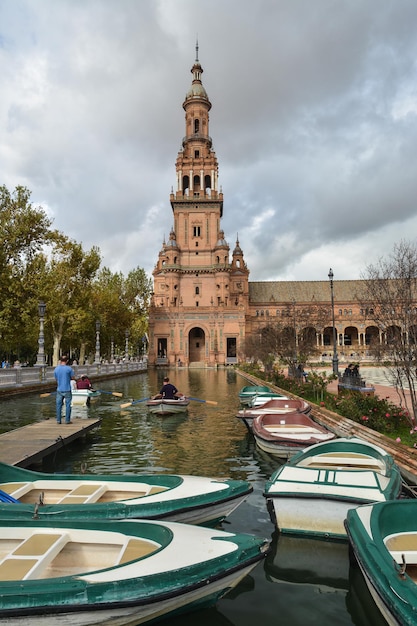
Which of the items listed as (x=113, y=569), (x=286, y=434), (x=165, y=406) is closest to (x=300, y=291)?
(x=165, y=406)

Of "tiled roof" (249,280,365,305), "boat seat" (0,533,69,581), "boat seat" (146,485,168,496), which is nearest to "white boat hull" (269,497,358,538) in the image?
"boat seat" (146,485,168,496)

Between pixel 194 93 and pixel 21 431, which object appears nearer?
pixel 21 431

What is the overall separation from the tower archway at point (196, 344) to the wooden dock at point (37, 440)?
2580 inches

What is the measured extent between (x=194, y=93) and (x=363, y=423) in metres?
85.3

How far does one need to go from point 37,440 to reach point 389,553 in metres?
9.38

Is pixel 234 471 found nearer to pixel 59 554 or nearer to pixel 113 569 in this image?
pixel 59 554

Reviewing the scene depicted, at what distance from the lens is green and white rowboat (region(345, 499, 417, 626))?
347 centimetres

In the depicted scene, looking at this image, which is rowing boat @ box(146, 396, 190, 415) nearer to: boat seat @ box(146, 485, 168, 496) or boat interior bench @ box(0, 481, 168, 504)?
boat interior bench @ box(0, 481, 168, 504)

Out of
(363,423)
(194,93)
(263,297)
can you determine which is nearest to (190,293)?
(263,297)

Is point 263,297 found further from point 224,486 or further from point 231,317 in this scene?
point 224,486

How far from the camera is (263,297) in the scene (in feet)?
310

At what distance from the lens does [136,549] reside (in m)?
4.43

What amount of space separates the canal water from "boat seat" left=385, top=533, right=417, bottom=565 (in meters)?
0.83

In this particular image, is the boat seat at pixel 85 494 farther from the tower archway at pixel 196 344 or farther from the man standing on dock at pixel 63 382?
the tower archway at pixel 196 344
